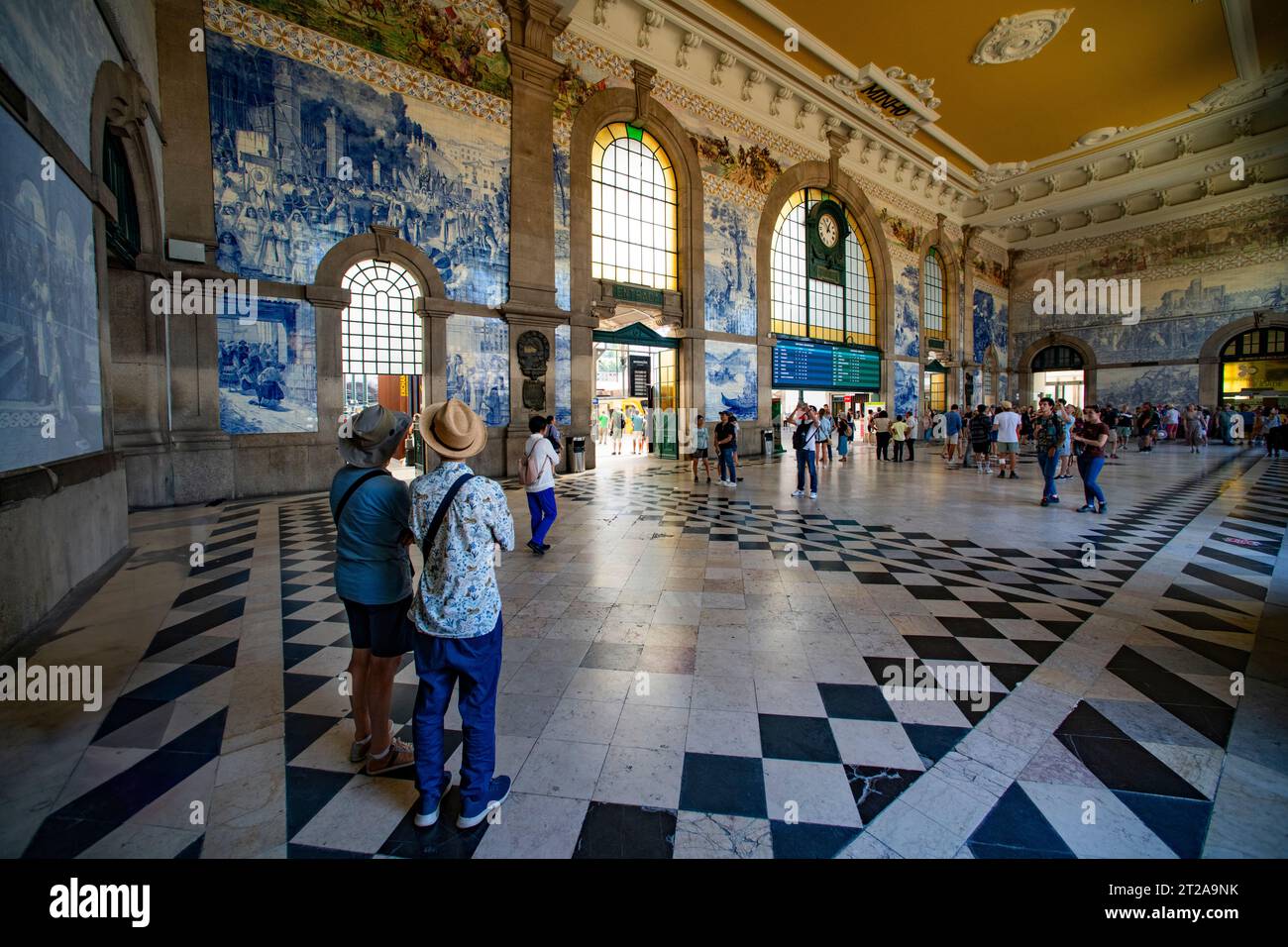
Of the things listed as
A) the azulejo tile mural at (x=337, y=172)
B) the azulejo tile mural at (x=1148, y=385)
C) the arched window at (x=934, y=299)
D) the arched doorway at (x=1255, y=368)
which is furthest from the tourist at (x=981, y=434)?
the arched doorway at (x=1255, y=368)

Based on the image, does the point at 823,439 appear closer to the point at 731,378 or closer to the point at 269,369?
the point at 731,378

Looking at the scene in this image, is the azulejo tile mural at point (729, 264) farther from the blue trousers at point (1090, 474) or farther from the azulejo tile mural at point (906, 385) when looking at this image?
the blue trousers at point (1090, 474)

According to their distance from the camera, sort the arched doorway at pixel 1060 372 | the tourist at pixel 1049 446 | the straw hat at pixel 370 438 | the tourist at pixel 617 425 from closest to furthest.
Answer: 1. the straw hat at pixel 370 438
2. the tourist at pixel 1049 446
3. the tourist at pixel 617 425
4. the arched doorway at pixel 1060 372

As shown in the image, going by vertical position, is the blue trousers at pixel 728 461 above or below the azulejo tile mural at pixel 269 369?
below

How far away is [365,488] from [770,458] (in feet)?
51.1

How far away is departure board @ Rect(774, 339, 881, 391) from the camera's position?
1806 cm

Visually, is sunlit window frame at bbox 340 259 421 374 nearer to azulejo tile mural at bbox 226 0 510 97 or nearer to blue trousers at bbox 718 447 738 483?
azulejo tile mural at bbox 226 0 510 97

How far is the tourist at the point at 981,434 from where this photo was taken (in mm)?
12945

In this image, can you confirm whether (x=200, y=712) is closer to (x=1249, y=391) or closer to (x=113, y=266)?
(x=113, y=266)

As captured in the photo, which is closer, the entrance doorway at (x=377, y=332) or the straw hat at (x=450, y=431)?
the straw hat at (x=450, y=431)

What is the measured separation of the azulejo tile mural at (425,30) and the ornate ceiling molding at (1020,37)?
1259 cm

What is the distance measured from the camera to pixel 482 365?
38.5 feet

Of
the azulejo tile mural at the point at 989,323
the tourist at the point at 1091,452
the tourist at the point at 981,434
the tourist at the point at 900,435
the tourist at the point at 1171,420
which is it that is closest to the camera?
the tourist at the point at 1091,452

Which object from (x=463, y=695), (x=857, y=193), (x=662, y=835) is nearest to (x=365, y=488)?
(x=463, y=695)
